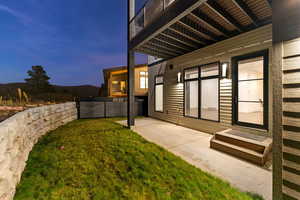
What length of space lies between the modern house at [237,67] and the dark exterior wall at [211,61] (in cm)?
2

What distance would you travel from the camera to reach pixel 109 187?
6.36ft

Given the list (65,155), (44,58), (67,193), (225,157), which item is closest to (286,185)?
(225,157)

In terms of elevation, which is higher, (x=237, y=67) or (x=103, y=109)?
(x=237, y=67)

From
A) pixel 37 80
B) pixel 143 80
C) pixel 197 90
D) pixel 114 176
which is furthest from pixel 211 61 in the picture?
pixel 37 80

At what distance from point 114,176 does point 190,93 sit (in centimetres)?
464

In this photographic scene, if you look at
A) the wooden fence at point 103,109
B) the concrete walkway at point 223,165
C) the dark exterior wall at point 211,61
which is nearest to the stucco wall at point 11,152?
the concrete walkway at point 223,165

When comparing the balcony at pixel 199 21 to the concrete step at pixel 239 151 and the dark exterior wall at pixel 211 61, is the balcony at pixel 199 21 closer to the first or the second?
the dark exterior wall at pixel 211 61

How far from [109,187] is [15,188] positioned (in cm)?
132

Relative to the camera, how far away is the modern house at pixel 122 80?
36.1 ft

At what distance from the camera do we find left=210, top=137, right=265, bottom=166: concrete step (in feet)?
8.13

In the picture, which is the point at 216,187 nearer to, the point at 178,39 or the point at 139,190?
the point at 139,190

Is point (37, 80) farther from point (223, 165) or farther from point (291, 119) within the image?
point (291, 119)

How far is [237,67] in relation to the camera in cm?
372

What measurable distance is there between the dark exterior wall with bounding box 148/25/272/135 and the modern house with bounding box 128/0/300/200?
0.07 ft
